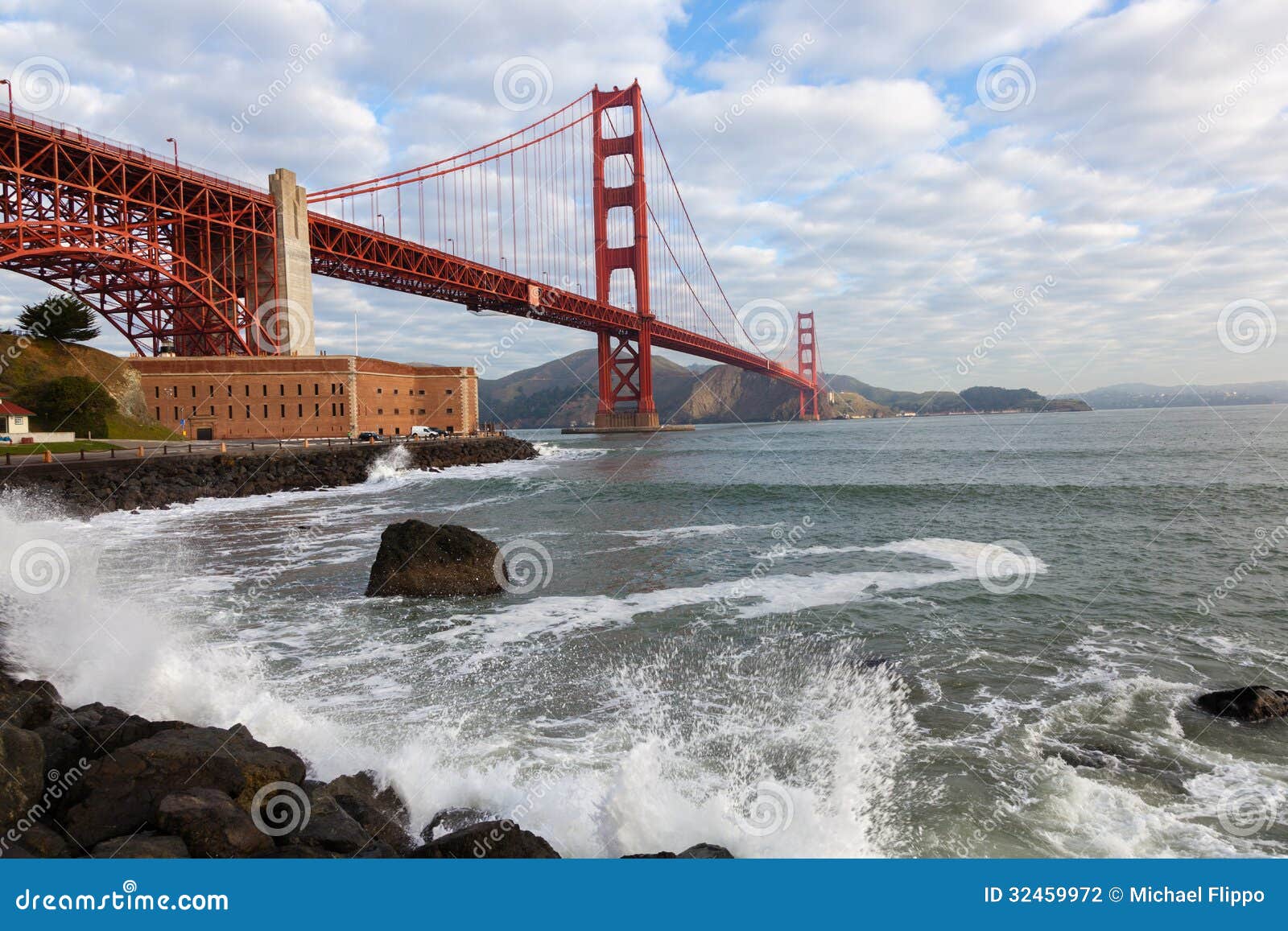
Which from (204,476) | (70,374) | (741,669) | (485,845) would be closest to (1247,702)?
(741,669)

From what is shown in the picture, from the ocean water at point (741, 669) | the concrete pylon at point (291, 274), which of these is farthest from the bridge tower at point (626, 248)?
the ocean water at point (741, 669)

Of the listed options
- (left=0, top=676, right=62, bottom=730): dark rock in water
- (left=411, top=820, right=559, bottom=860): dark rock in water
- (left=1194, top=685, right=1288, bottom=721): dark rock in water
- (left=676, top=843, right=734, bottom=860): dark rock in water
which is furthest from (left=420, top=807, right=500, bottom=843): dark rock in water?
(left=1194, top=685, right=1288, bottom=721): dark rock in water

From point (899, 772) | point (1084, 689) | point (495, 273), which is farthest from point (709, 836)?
point (495, 273)

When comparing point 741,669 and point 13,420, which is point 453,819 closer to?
point 741,669

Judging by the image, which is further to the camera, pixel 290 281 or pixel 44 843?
pixel 290 281

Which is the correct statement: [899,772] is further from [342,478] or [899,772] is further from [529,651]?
[342,478]

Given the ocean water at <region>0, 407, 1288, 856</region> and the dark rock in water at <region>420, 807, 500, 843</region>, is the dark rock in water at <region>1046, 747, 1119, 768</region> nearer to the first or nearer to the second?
the ocean water at <region>0, 407, 1288, 856</region>

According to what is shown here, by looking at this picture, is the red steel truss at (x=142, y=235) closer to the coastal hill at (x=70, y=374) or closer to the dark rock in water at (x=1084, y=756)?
the coastal hill at (x=70, y=374)

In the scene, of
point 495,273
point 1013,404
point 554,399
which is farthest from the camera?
point 554,399
